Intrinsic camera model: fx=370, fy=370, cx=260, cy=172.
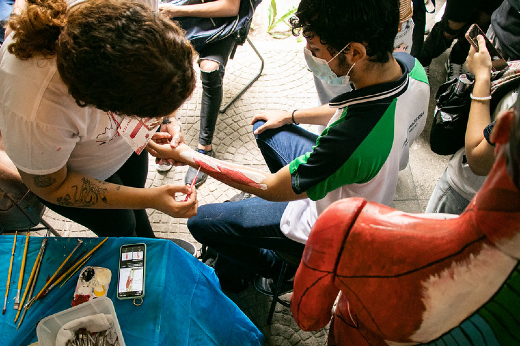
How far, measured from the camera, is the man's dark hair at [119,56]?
3.38ft

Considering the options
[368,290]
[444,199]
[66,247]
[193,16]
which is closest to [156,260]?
[66,247]

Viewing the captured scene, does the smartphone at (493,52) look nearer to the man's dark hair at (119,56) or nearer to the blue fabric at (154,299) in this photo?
the man's dark hair at (119,56)

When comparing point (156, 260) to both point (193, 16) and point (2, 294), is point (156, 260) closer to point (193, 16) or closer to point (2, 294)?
point (2, 294)

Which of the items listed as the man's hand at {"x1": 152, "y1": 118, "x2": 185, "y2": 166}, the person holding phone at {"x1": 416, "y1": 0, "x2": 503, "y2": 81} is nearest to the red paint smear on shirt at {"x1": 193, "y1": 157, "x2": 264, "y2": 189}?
the man's hand at {"x1": 152, "y1": 118, "x2": 185, "y2": 166}

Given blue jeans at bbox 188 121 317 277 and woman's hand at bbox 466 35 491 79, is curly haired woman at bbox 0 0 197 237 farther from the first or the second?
woman's hand at bbox 466 35 491 79

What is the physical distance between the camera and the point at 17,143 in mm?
1208

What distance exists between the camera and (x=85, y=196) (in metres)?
1.49

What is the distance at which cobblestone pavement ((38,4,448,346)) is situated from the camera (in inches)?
89.0

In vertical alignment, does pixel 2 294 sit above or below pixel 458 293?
below

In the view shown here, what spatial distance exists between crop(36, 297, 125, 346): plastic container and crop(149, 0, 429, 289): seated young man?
0.72 meters

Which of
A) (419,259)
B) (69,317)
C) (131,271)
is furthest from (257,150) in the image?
(419,259)

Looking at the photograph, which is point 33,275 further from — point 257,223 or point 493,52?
point 493,52

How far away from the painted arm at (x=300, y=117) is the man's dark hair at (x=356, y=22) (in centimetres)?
69

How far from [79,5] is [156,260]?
92 cm
